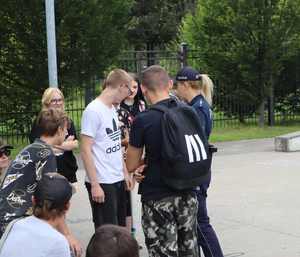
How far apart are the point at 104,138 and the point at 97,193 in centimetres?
45

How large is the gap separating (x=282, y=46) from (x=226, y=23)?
1.64 m

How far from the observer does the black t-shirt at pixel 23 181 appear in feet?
13.9

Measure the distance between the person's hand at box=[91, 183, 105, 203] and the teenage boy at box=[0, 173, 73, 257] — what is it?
5.37 feet

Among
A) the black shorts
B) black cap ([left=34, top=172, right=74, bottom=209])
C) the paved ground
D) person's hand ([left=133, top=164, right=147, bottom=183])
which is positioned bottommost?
the paved ground

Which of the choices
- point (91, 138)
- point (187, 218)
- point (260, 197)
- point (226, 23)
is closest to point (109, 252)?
point (187, 218)

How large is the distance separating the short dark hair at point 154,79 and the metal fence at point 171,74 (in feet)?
34.4

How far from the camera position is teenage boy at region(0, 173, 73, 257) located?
3434 mm

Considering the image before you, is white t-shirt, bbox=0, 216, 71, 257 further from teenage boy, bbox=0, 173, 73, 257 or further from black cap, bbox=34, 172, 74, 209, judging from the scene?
black cap, bbox=34, 172, 74, 209

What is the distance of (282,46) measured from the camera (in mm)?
18000

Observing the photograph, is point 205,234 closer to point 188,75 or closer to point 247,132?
point 188,75

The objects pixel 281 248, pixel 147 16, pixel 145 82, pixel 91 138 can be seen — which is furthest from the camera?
pixel 147 16

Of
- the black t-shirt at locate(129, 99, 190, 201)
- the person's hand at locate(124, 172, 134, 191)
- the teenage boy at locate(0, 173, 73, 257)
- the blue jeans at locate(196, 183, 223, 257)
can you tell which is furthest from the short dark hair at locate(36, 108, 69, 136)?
the blue jeans at locate(196, 183, 223, 257)

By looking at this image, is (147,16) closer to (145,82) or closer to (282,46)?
(282,46)

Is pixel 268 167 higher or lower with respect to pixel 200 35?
lower
